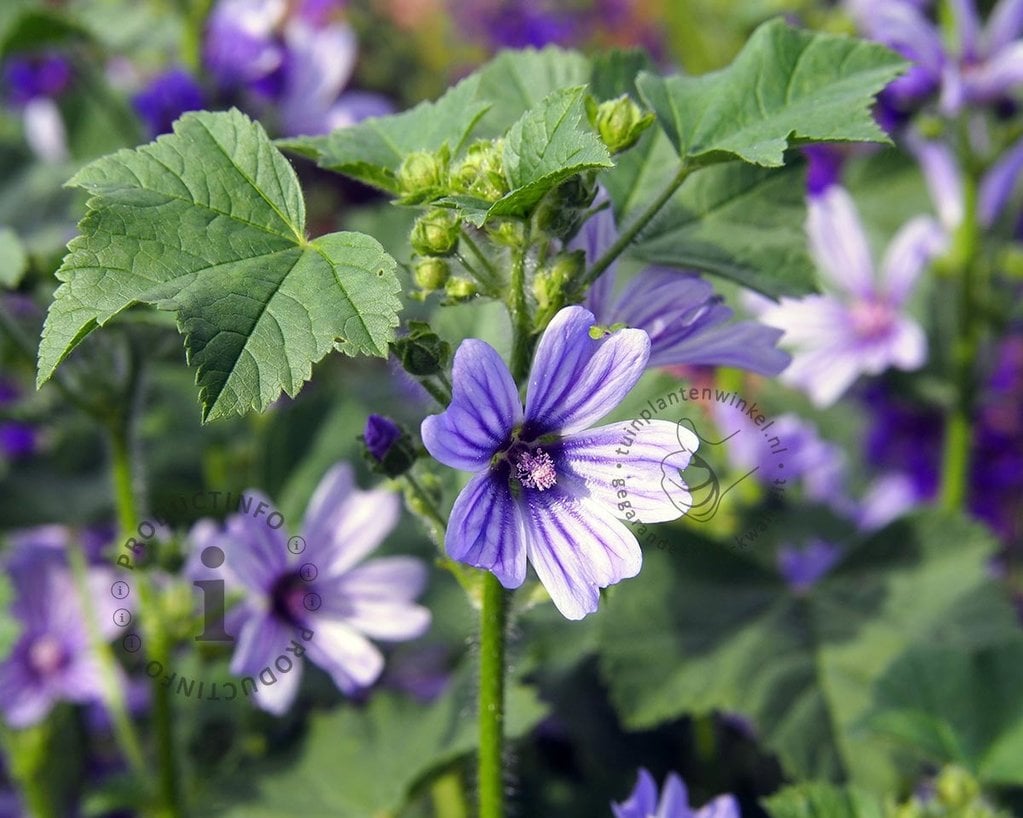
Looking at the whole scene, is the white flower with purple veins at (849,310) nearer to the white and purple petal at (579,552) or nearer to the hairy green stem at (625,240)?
the hairy green stem at (625,240)

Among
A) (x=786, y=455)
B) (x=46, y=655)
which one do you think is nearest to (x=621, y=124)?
(x=786, y=455)

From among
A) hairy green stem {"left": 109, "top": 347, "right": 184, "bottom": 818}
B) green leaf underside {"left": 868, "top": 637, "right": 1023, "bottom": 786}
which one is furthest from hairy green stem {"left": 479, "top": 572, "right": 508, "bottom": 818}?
hairy green stem {"left": 109, "top": 347, "right": 184, "bottom": 818}

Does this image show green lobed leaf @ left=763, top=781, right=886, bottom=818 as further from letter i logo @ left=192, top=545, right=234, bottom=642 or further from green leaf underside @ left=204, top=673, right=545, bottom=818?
letter i logo @ left=192, top=545, right=234, bottom=642

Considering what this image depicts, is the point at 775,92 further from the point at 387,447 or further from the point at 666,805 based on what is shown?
the point at 666,805

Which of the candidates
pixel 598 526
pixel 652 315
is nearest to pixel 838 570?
pixel 652 315

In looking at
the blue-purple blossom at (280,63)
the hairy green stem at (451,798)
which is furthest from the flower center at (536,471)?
the blue-purple blossom at (280,63)
